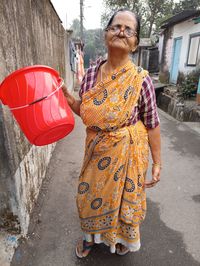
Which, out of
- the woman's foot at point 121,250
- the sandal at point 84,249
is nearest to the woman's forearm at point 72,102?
the sandal at point 84,249

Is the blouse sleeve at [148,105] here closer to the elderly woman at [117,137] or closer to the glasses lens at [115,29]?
the elderly woman at [117,137]

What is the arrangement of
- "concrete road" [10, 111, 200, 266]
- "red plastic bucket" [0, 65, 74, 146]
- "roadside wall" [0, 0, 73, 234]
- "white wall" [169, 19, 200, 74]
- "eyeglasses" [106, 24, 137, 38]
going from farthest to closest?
"white wall" [169, 19, 200, 74], "concrete road" [10, 111, 200, 266], "roadside wall" [0, 0, 73, 234], "eyeglasses" [106, 24, 137, 38], "red plastic bucket" [0, 65, 74, 146]

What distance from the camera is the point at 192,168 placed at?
349cm

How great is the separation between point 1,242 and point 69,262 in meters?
0.61

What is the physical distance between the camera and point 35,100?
1.16 meters

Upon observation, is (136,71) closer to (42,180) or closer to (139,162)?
(139,162)

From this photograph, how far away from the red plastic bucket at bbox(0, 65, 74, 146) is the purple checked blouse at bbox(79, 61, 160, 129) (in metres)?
0.30

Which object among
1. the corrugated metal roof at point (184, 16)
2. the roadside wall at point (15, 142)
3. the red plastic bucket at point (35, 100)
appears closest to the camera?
the red plastic bucket at point (35, 100)

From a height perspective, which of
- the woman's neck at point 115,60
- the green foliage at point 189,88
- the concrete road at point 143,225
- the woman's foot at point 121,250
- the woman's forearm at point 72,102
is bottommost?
the concrete road at point 143,225

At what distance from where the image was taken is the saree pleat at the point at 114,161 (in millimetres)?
1331

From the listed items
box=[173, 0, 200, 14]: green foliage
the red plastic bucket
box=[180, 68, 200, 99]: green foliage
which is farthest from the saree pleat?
box=[173, 0, 200, 14]: green foliage

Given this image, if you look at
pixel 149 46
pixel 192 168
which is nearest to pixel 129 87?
pixel 192 168

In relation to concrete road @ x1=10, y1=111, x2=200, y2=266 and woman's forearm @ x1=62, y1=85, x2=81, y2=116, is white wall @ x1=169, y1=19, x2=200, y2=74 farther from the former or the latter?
woman's forearm @ x1=62, y1=85, x2=81, y2=116

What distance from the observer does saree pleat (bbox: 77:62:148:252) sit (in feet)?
4.37
